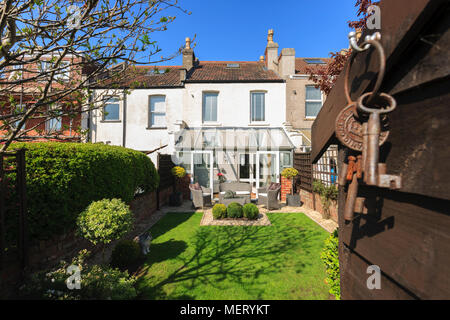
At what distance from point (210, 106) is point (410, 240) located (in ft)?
50.4

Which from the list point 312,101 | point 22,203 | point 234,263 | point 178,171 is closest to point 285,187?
point 178,171

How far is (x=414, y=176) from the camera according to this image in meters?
0.83

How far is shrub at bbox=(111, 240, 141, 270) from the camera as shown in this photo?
4.98m

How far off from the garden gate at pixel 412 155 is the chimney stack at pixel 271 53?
17.7 metres

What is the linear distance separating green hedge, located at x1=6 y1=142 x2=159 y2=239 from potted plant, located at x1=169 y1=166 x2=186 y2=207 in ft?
17.7

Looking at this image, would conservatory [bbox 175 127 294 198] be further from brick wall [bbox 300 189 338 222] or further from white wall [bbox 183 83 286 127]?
brick wall [bbox 300 189 338 222]

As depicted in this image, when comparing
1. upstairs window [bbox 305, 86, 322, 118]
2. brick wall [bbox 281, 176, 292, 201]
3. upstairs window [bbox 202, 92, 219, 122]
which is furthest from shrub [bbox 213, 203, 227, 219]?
upstairs window [bbox 305, 86, 322, 118]

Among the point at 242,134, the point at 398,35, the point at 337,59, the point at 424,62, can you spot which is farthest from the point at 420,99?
the point at 242,134

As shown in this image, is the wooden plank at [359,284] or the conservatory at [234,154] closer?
the wooden plank at [359,284]

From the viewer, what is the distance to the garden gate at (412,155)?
0.75m

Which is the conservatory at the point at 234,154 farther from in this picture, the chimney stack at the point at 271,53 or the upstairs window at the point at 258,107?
the chimney stack at the point at 271,53

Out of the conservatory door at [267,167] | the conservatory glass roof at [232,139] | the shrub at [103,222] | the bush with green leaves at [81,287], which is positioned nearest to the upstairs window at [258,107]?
the conservatory glass roof at [232,139]

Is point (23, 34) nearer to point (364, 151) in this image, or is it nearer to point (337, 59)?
point (364, 151)

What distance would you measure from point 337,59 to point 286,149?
27.9 feet
